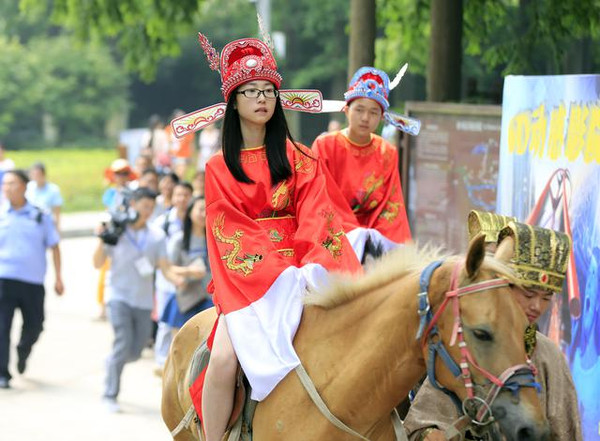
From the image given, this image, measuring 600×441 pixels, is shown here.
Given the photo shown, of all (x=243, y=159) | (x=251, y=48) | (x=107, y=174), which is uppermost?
(x=251, y=48)

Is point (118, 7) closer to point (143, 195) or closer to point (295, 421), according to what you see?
point (143, 195)

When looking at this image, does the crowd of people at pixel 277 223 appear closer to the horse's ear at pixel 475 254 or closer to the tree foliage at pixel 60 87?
the horse's ear at pixel 475 254

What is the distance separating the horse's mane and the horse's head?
0.42m

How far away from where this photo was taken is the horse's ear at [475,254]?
13.5 feet

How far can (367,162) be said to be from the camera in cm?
695

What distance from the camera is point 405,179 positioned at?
11477 millimetres

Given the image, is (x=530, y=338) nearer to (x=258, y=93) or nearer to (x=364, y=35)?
(x=258, y=93)

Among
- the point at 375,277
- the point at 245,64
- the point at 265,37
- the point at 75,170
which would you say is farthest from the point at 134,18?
the point at 75,170

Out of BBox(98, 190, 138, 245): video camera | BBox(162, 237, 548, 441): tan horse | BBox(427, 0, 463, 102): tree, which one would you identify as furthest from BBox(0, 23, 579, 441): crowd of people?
BBox(427, 0, 463, 102): tree

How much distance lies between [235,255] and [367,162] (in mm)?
2071

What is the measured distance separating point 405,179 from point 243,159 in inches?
252

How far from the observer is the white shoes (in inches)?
410

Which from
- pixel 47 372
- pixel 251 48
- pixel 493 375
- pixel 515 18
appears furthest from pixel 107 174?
pixel 493 375

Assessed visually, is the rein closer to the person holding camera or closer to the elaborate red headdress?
the elaborate red headdress
